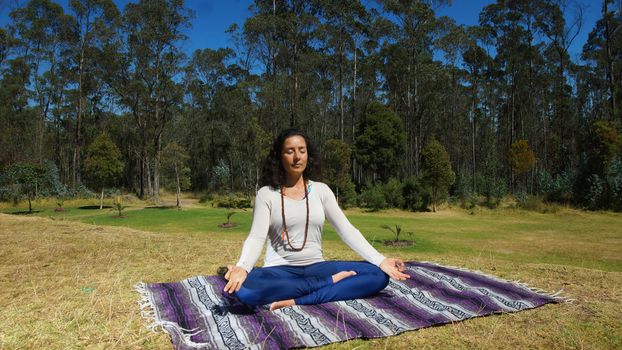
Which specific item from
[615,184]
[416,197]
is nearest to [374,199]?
[416,197]

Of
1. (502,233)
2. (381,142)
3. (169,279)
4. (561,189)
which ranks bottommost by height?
(502,233)

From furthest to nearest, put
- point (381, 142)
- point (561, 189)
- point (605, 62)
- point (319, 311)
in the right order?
point (605, 62), point (381, 142), point (561, 189), point (319, 311)

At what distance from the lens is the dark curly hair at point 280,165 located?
10.8 feet

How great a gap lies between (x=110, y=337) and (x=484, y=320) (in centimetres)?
249

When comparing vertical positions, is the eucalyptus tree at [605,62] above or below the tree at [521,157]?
above

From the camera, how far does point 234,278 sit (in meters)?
2.58

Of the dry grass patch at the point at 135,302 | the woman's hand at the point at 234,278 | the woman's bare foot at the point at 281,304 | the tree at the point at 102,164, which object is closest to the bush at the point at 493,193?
the dry grass patch at the point at 135,302

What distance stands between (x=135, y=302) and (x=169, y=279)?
0.96 metres

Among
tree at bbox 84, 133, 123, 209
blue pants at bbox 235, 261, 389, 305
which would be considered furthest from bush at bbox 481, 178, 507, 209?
blue pants at bbox 235, 261, 389, 305

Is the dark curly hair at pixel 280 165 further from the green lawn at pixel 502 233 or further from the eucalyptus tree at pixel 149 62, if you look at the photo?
the eucalyptus tree at pixel 149 62

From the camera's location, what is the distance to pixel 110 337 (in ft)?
8.61

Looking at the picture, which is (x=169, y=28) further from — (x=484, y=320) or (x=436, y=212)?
(x=484, y=320)

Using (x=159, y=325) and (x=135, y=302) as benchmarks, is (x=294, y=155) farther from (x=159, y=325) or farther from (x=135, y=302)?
(x=135, y=302)

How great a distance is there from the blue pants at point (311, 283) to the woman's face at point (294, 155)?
2.49 feet
